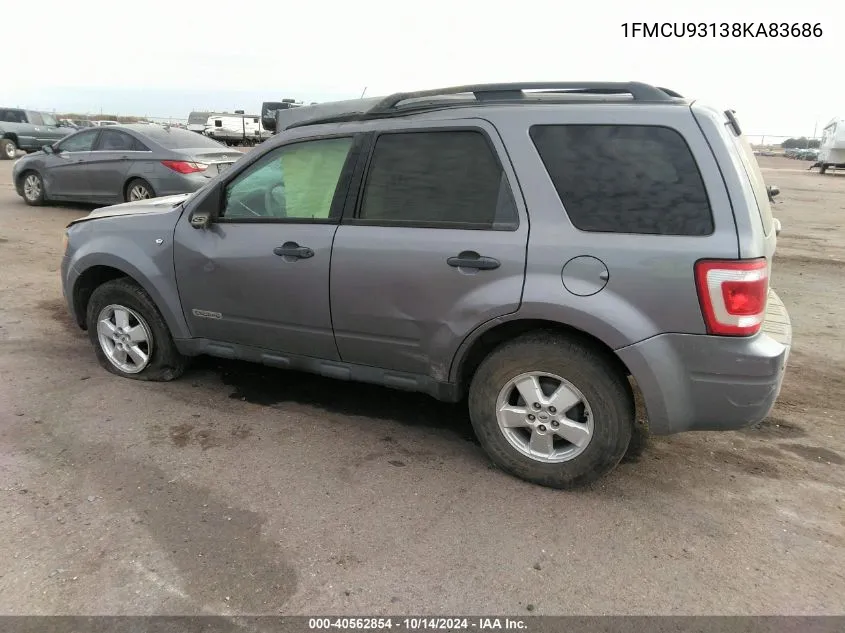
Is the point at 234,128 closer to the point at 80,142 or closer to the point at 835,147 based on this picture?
the point at 80,142

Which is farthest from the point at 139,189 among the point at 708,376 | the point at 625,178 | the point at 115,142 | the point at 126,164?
the point at 708,376

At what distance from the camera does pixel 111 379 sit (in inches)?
175

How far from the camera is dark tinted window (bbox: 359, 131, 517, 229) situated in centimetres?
311

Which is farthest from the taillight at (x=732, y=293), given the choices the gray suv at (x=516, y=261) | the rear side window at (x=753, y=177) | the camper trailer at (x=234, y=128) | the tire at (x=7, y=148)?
the camper trailer at (x=234, y=128)

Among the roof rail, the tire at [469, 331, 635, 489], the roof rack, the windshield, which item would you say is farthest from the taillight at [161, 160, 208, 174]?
the tire at [469, 331, 635, 489]

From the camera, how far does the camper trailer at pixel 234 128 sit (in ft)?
111

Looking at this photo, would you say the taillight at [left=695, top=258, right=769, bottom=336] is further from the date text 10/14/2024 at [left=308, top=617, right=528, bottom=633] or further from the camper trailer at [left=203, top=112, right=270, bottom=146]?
the camper trailer at [left=203, top=112, right=270, bottom=146]

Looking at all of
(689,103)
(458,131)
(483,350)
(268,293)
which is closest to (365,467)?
(483,350)

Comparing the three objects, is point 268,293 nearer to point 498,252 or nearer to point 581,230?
point 498,252

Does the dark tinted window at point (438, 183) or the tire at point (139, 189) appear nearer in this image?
the dark tinted window at point (438, 183)

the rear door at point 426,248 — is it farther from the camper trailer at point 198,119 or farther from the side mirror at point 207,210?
the camper trailer at point 198,119

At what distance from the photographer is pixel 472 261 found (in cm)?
307

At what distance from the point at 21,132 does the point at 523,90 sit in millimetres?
26753

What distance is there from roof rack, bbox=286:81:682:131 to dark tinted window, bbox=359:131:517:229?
0.21 metres
